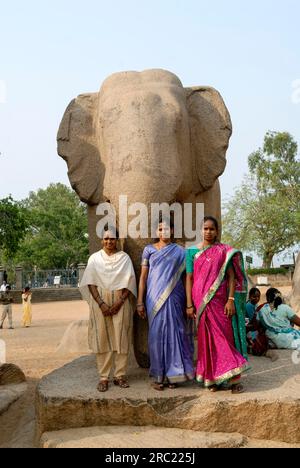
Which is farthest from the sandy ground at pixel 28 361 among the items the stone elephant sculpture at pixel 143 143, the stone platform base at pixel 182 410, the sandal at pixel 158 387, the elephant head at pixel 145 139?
the elephant head at pixel 145 139

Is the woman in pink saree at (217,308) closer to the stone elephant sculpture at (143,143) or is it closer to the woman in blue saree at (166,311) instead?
the woman in blue saree at (166,311)

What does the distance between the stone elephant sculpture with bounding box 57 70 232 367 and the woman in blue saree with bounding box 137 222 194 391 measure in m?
0.23

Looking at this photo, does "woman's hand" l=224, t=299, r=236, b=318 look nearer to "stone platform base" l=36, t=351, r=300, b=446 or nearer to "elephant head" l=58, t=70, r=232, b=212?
"stone platform base" l=36, t=351, r=300, b=446

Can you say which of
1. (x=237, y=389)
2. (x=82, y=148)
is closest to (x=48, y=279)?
(x=82, y=148)

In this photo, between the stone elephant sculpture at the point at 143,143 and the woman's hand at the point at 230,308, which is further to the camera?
the stone elephant sculpture at the point at 143,143

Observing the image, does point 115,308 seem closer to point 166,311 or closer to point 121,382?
point 166,311

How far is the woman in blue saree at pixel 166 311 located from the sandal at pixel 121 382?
0.20m

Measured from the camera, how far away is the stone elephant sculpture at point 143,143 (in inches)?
173

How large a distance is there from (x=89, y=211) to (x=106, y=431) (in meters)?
2.18

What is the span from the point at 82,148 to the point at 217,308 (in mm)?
2007

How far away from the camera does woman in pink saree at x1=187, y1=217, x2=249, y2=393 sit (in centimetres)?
396

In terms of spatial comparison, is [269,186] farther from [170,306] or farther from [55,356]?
[170,306]

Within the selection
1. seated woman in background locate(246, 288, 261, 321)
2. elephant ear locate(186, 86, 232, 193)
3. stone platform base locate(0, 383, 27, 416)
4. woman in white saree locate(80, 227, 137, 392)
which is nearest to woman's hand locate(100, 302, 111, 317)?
woman in white saree locate(80, 227, 137, 392)
